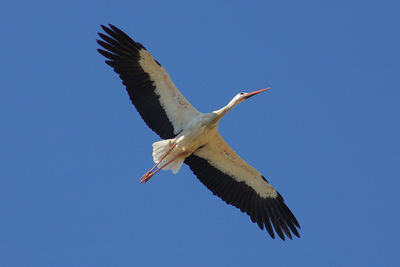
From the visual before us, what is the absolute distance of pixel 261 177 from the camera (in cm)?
1609

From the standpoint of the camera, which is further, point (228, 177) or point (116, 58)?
point (228, 177)

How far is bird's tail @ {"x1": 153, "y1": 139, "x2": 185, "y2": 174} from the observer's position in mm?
15148

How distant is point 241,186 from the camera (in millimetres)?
16203

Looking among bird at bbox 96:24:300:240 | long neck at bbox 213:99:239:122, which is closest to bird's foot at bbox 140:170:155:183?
bird at bbox 96:24:300:240

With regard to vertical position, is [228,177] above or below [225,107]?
below

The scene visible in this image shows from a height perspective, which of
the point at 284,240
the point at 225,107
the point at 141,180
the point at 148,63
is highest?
the point at 148,63

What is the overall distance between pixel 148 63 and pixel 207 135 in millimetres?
1953

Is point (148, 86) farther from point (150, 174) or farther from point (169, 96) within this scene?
point (150, 174)

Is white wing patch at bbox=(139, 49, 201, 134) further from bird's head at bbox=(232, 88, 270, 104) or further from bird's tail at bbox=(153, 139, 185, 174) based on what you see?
bird's head at bbox=(232, 88, 270, 104)

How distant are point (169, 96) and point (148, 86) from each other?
1.62ft

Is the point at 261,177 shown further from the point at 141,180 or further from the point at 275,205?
the point at 141,180

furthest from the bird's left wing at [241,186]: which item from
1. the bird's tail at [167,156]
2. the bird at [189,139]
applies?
the bird's tail at [167,156]

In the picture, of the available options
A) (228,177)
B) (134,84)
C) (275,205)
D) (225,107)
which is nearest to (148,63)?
(134,84)

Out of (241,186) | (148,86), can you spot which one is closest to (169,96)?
(148,86)
